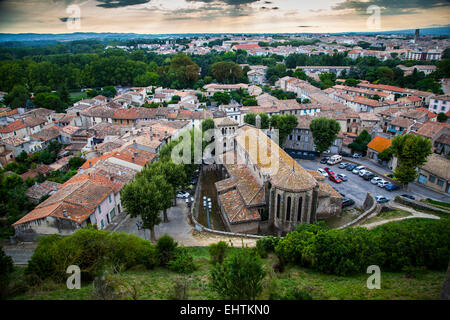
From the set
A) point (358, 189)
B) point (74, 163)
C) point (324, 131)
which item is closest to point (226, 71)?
point (324, 131)

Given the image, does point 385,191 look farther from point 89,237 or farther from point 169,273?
point 89,237

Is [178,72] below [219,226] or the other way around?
the other way around

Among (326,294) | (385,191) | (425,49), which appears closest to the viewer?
(326,294)

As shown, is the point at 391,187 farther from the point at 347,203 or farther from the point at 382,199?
the point at 347,203

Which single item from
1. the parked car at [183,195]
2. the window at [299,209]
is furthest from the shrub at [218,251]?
the parked car at [183,195]

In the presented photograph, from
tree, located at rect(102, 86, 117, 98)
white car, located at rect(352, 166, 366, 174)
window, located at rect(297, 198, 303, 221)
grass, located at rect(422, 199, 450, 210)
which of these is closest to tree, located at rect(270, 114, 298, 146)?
white car, located at rect(352, 166, 366, 174)

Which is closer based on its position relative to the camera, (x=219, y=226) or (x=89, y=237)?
(x=89, y=237)
